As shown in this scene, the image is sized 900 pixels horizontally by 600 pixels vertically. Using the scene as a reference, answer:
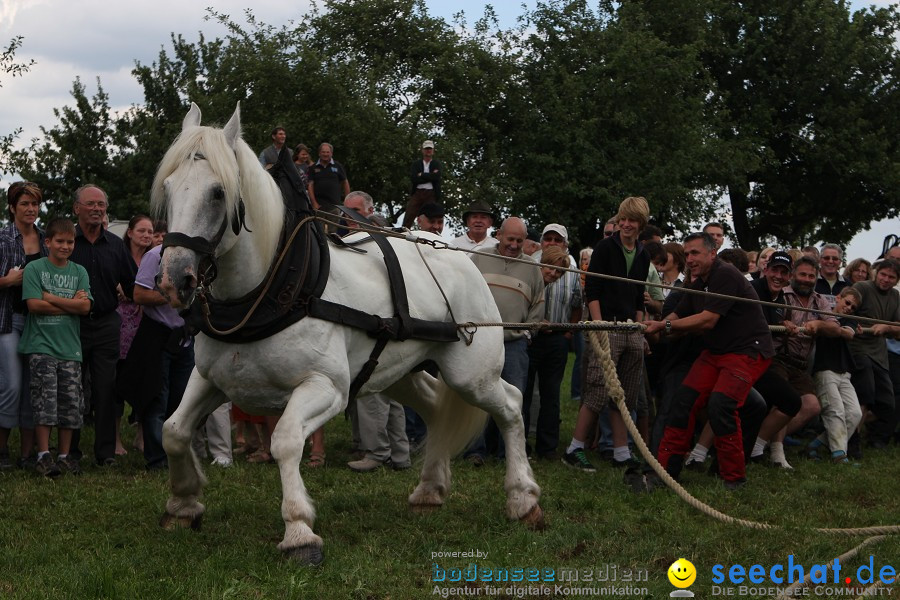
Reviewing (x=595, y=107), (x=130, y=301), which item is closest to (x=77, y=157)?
(x=595, y=107)

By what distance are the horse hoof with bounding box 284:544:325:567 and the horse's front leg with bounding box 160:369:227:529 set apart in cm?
104

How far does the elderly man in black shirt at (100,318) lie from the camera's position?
848 centimetres

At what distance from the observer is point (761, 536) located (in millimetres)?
6238

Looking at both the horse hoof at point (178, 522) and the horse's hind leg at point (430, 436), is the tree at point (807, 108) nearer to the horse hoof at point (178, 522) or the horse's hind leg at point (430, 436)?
the horse's hind leg at point (430, 436)

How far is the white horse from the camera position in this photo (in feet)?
16.7

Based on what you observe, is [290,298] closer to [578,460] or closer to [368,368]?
[368,368]

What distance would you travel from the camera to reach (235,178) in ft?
16.9

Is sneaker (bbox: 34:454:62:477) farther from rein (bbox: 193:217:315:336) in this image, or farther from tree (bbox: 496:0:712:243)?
tree (bbox: 496:0:712:243)

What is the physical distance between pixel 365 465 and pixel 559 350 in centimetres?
226

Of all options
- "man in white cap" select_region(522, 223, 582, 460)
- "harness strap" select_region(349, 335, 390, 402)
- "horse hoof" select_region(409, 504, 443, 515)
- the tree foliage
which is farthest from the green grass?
the tree foliage

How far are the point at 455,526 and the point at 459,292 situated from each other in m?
1.54

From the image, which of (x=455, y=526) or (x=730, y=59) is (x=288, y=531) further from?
(x=730, y=59)

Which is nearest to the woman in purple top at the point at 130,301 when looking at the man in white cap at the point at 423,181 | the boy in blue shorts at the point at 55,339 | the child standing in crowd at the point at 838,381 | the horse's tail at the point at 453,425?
the boy in blue shorts at the point at 55,339

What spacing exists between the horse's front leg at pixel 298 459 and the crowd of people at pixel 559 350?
1.42 meters
